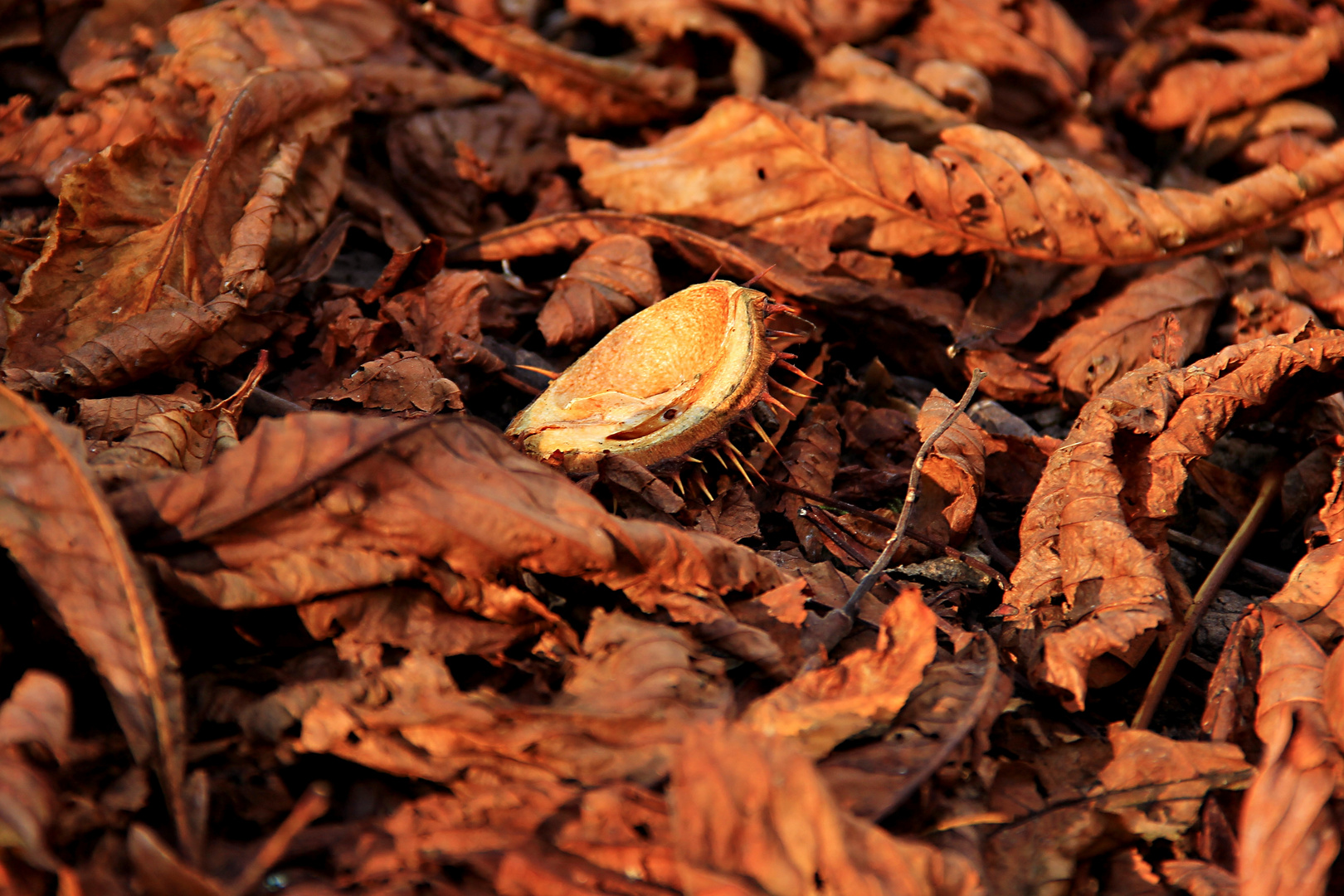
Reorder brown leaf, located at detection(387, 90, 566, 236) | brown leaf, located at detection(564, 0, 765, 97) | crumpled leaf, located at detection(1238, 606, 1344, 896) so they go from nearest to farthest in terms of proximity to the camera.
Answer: crumpled leaf, located at detection(1238, 606, 1344, 896), brown leaf, located at detection(387, 90, 566, 236), brown leaf, located at detection(564, 0, 765, 97)

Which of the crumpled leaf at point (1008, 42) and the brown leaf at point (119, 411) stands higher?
the crumpled leaf at point (1008, 42)

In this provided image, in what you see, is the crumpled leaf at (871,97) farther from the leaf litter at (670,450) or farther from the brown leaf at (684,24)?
the brown leaf at (684,24)

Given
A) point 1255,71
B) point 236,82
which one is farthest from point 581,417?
point 1255,71

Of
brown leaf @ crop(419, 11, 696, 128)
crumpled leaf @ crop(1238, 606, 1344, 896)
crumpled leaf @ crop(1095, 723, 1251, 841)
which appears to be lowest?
crumpled leaf @ crop(1095, 723, 1251, 841)

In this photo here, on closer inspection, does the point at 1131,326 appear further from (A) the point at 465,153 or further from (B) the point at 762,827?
(A) the point at 465,153

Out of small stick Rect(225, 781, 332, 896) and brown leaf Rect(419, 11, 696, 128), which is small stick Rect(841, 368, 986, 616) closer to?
small stick Rect(225, 781, 332, 896)

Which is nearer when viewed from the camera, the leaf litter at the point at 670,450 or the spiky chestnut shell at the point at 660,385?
the leaf litter at the point at 670,450

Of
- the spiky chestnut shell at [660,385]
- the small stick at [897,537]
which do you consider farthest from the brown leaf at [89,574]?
the small stick at [897,537]

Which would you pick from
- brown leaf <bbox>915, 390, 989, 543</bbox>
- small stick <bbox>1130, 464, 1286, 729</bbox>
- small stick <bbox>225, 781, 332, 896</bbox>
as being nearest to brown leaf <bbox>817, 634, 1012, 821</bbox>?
small stick <bbox>1130, 464, 1286, 729</bbox>
